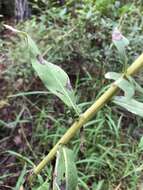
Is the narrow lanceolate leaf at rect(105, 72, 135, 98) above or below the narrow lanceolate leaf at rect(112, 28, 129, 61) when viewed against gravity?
below

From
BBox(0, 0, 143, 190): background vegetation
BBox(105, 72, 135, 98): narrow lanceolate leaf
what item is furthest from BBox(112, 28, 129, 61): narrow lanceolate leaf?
BBox(0, 0, 143, 190): background vegetation

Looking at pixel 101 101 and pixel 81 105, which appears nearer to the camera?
pixel 101 101

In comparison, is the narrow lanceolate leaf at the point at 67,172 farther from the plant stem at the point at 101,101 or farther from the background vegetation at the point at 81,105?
the background vegetation at the point at 81,105

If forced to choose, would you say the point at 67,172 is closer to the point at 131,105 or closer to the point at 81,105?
the point at 131,105

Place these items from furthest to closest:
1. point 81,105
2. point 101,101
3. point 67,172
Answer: point 81,105
point 67,172
point 101,101

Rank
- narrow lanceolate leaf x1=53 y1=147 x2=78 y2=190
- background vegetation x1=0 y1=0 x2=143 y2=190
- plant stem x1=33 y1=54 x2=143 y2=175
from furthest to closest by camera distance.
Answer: background vegetation x1=0 y1=0 x2=143 y2=190 → narrow lanceolate leaf x1=53 y1=147 x2=78 y2=190 → plant stem x1=33 y1=54 x2=143 y2=175

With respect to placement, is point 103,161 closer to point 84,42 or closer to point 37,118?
point 37,118

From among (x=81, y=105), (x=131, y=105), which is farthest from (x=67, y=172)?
(x=81, y=105)

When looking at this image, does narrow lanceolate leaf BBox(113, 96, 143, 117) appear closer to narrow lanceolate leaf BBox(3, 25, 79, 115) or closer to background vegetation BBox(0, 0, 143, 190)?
narrow lanceolate leaf BBox(3, 25, 79, 115)
